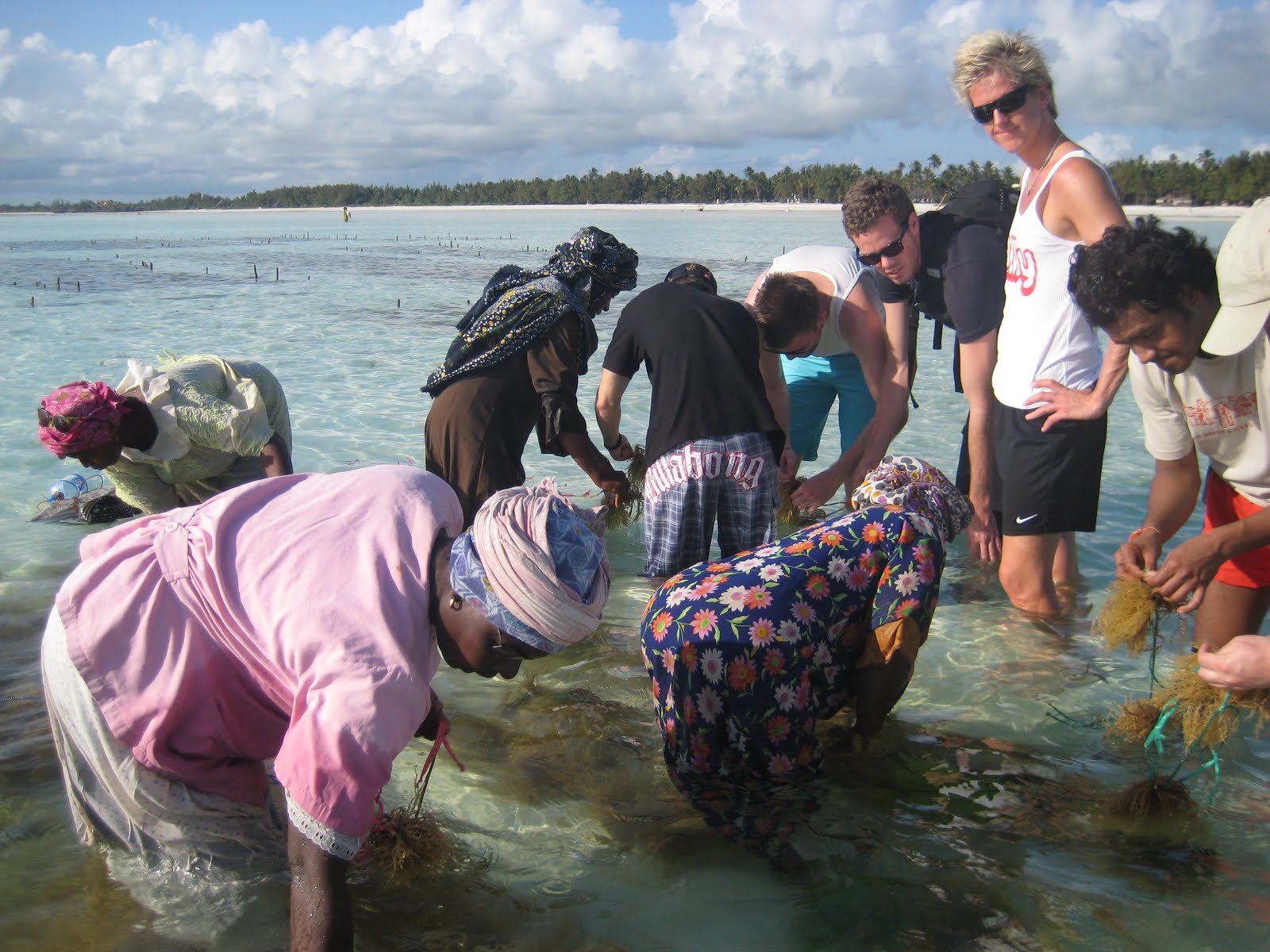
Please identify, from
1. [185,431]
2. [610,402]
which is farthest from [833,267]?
[185,431]

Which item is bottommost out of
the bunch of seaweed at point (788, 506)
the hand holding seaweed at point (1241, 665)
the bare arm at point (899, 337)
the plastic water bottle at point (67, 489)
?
the plastic water bottle at point (67, 489)

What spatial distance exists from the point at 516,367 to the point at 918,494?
1881 millimetres

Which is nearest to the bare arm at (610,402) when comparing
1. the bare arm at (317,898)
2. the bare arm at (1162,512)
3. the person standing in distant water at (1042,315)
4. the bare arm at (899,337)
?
the bare arm at (899,337)

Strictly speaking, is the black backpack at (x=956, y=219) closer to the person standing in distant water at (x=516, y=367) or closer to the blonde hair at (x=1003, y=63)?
the blonde hair at (x=1003, y=63)

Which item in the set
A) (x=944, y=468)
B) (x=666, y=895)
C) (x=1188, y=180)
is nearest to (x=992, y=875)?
(x=666, y=895)

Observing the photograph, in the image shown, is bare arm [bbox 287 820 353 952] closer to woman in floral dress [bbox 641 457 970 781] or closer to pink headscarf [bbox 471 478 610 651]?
pink headscarf [bbox 471 478 610 651]

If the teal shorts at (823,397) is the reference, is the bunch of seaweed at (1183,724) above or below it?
below

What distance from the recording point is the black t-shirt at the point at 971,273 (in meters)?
4.45

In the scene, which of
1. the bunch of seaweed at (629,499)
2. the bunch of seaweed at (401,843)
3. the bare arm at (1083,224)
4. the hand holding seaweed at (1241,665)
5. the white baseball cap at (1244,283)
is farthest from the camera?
the bunch of seaweed at (629,499)

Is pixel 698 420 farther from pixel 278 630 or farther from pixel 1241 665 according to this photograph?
pixel 278 630

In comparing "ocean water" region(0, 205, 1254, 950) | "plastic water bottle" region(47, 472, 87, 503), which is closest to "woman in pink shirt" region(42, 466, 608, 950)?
"ocean water" region(0, 205, 1254, 950)

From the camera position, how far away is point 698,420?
4.09 m

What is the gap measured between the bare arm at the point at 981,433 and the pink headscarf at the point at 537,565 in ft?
9.24

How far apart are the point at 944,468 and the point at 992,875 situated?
6.22 m
